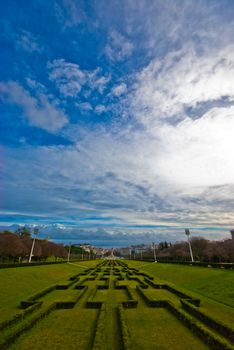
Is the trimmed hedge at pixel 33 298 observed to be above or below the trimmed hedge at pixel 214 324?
above

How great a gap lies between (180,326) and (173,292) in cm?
1064

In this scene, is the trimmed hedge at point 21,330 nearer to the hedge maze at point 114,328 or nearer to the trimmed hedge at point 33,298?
the hedge maze at point 114,328

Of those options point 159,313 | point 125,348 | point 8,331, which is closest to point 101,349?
point 125,348

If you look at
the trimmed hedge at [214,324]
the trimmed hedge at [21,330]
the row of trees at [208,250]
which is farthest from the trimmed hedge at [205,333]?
the row of trees at [208,250]

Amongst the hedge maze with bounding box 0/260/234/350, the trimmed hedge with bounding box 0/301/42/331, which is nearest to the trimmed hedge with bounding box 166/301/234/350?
the hedge maze with bounding box 0/260/234/350

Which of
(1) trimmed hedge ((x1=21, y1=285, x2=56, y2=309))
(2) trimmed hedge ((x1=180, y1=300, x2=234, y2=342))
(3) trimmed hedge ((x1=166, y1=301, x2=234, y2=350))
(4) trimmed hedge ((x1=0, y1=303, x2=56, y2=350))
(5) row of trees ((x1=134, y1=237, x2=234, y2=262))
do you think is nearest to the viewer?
(3) trimmed hedge ((x1=166, y1=301, x2=234, y2=350))

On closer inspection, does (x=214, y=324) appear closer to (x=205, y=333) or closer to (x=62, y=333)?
(x=205, y=333)

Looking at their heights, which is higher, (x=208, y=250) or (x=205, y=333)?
(x=208, y=250)

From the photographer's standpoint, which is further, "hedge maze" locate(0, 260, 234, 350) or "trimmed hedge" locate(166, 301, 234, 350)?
"hedge maze" locate(0, 260, 234, 350)

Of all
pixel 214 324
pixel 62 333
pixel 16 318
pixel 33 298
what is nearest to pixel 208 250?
pixel 33 298

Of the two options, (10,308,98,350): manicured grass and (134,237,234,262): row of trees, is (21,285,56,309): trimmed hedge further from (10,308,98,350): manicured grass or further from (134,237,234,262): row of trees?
(134,237,234,262): row of trees

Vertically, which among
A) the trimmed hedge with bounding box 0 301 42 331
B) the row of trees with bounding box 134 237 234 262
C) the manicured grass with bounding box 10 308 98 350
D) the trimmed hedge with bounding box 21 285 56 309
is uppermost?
the row of trees with bounding box 134 237 234 262

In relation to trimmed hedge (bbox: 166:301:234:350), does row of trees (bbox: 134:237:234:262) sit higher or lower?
higher

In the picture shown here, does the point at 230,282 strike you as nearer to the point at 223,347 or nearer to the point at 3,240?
the point at 223,347
